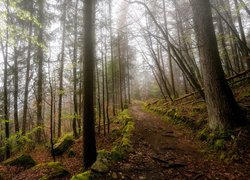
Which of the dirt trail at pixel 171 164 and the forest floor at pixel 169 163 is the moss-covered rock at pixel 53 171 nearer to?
the forest floor at pixel 169 163

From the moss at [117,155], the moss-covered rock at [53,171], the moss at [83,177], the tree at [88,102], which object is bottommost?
the moss-covered rock at [53,171]

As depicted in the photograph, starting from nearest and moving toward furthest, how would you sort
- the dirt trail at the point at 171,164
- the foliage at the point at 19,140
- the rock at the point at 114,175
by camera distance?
the rock at the point at 114,175, the dirt trail at the point at 171,164, the foliage at the point at 19,140

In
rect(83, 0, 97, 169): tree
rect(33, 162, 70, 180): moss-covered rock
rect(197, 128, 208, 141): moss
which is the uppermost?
rect(83, 0, 97, 169): tree

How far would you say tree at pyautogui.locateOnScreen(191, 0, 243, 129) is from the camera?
6.46m

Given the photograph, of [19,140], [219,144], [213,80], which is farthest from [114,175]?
[19,140]

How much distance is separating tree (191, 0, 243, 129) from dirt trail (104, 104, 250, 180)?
148cm

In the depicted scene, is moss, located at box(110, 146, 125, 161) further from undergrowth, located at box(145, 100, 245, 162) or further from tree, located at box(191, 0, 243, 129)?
tree, located at box(191, 0, 243, 129)

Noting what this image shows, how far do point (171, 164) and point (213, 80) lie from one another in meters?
3.53

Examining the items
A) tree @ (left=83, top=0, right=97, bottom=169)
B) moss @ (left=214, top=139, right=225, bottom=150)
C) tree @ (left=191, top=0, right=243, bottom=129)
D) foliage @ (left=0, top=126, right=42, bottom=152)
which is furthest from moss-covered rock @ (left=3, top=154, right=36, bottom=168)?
A: tree @ (left=191, top=0, right=243, bottom=129)

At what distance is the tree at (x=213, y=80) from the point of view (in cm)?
646

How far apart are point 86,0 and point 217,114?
21.0 ft

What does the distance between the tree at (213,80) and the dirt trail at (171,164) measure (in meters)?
1.48

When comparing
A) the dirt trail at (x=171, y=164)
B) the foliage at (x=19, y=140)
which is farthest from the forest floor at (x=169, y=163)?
the foliage at (x=19, y=140)

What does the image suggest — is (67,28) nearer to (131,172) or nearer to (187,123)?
(187,123)
